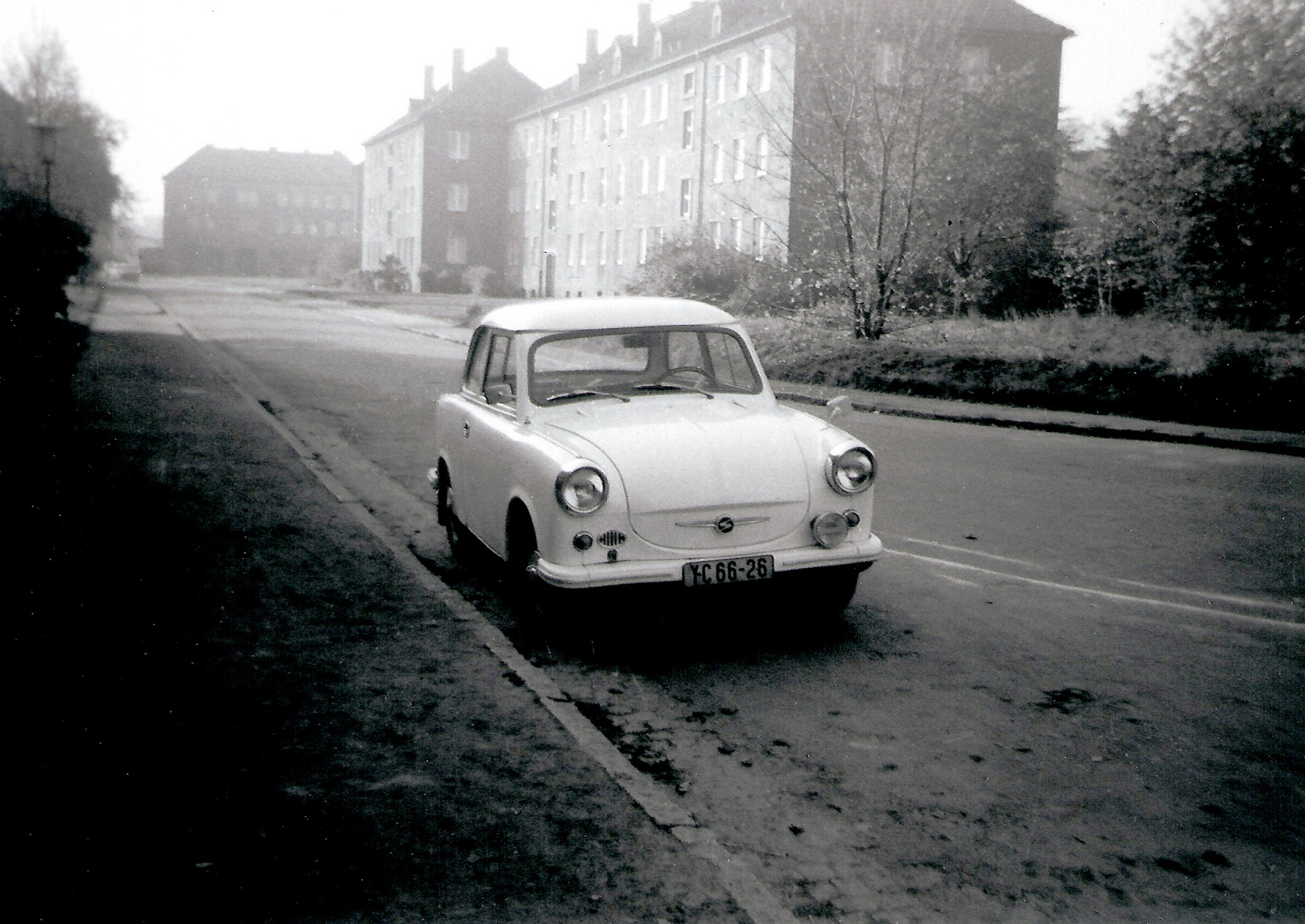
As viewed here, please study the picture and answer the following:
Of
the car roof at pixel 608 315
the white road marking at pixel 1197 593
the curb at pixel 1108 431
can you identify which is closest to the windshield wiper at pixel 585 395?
the car roof at pixel 608 315

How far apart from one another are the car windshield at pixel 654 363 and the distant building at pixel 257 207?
4621 inches

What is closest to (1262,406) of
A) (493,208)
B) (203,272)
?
(493,208)

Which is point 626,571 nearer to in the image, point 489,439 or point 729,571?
point 729,571

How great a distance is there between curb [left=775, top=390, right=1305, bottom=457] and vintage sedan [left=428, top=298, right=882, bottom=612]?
8.29 m

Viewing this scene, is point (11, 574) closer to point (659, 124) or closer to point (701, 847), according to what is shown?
point (701, 847)

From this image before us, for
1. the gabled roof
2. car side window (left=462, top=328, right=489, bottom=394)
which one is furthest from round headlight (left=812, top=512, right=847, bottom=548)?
the gabled roof

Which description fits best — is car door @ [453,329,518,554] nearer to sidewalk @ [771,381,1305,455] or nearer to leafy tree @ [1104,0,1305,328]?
sidewalk @ [771,381,1305,455]

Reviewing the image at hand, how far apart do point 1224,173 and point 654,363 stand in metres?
19.5

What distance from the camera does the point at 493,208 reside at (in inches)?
3081

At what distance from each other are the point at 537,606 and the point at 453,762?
1661mm

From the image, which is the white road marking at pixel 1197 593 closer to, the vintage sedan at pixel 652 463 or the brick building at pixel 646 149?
the vintage sedan at pixel 652 463

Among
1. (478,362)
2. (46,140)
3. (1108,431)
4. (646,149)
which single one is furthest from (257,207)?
(478,362)

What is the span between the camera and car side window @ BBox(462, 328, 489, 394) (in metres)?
7.21

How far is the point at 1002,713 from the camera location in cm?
485
